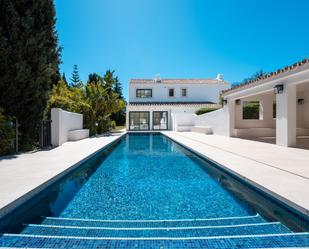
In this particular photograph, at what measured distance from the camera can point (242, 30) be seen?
902 inches

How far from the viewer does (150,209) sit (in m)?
5.11

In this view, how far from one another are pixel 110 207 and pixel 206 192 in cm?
245

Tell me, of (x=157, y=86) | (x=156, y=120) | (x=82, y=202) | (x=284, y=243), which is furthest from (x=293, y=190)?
(x=157, y=86)

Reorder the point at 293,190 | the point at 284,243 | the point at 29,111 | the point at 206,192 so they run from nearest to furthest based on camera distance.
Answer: the point at 284,243 → the point at 293,190 → the point at 206,192 → the point at 29,111

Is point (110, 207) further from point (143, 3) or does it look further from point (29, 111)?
point (143, 3)

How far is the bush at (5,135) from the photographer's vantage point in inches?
389

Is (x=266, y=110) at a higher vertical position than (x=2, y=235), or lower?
higher

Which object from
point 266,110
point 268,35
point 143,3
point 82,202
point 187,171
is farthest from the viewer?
point 268,35

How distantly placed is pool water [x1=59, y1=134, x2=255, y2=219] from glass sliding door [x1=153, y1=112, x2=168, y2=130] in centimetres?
2716

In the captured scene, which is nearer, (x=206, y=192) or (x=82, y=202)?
(x=82, y=202)

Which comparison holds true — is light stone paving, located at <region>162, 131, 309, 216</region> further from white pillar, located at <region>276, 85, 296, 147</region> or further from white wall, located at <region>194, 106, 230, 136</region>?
white wall, located at <region>194, 106, 230, 136</region>

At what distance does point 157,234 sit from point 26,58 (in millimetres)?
10378

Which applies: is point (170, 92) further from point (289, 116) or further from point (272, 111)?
point (289, 116)

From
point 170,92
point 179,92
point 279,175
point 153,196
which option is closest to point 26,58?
point 153,196
